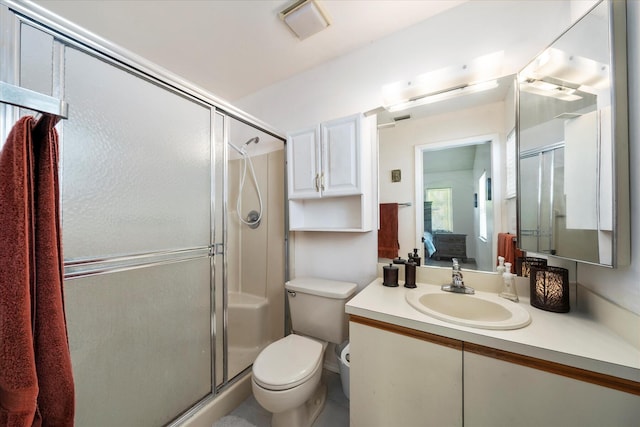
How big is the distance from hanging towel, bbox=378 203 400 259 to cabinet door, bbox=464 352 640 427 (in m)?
0.73

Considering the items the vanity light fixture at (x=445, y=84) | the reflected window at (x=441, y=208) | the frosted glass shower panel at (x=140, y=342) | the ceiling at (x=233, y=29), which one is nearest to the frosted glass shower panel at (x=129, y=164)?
the frosted glass shower panel at (x=140, y=342)

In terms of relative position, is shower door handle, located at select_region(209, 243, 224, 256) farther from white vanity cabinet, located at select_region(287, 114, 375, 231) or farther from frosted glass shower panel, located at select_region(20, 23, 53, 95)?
frosted glass shower panel, located at select_region(20, 23, 53, 95)

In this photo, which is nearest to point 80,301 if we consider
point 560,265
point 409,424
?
point 409,424

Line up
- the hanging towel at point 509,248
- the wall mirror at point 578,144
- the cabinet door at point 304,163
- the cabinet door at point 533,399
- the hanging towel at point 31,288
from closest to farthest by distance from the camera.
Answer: the hanging towel at point 31,288 → the cabinet door at point 533,399 → the wall mirror at point 578,144 → the hanging towel at point 509,248 → the cabinet door at point 304,163

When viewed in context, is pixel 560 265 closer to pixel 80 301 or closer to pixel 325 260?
pixel 325 260

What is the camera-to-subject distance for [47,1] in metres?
1.23

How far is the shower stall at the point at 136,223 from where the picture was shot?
85cm

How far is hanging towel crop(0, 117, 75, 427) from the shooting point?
409 mm

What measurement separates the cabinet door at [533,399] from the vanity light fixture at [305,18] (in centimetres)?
190

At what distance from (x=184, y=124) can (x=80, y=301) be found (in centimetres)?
93

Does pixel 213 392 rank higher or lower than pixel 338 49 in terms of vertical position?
lower

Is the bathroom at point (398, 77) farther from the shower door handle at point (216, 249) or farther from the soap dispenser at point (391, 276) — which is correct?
the shower door handle at point (216, 249)

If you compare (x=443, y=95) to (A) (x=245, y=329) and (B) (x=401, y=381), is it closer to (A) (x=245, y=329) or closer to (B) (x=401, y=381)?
(B) (x=401, y=381)

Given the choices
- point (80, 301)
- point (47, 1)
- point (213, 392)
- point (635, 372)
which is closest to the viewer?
point (635, 372)
